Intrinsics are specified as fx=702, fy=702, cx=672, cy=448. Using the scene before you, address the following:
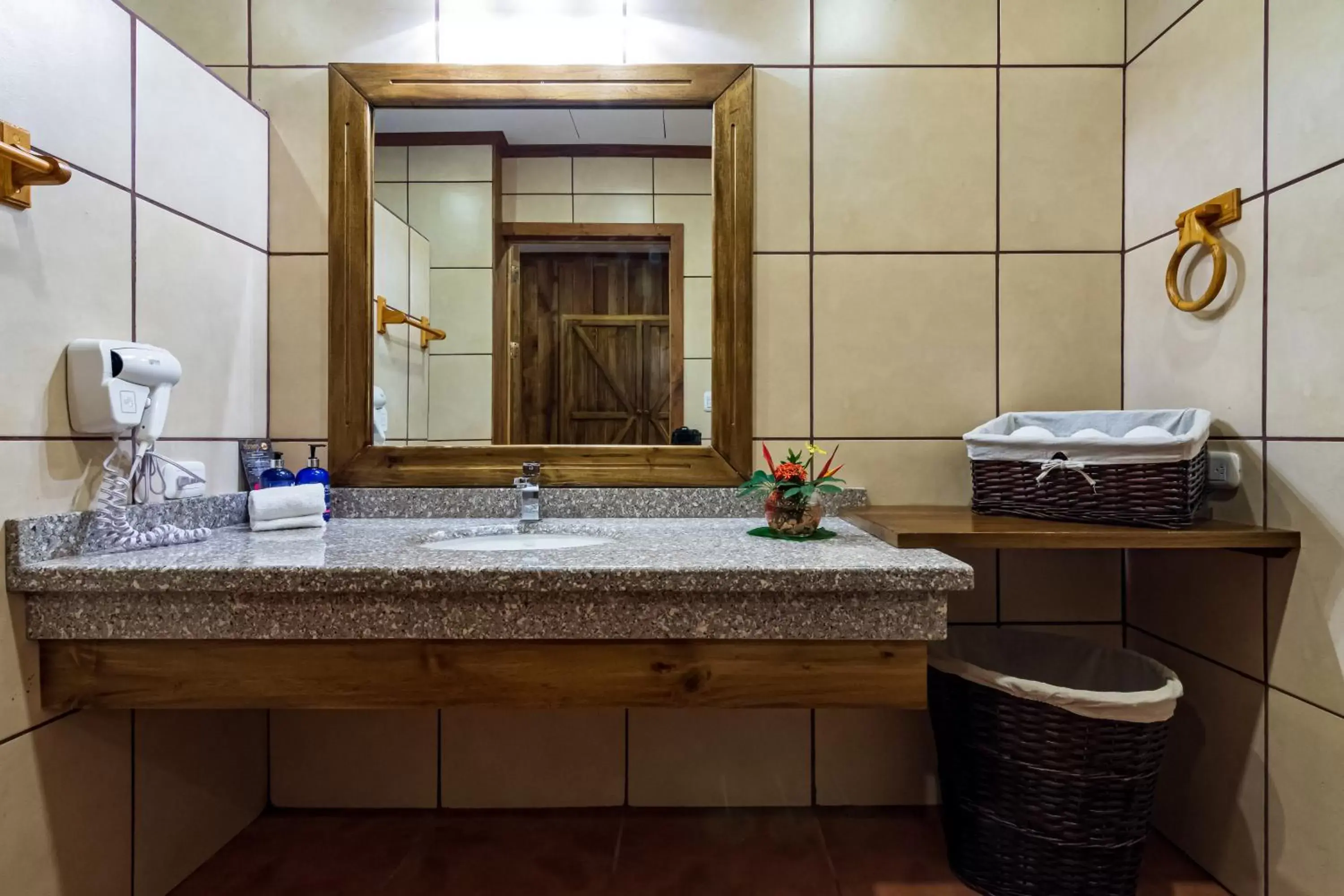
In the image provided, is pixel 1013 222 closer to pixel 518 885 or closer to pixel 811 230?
pixel 811 230

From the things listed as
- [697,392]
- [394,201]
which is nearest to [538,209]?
[394,201]

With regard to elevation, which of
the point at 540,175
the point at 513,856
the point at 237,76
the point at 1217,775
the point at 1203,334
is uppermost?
the point at 237,76

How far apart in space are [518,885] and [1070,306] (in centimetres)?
165

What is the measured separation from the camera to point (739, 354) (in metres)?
1.54

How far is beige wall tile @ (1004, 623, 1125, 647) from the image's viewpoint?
1582 millimetres

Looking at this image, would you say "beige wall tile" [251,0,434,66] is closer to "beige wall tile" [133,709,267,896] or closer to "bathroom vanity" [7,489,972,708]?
"bathroom vanity" [7,489,972,708]

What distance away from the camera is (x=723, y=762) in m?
1.56

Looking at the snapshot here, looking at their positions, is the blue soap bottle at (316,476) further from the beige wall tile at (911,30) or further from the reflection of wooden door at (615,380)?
the beige wall tile at (911,30)

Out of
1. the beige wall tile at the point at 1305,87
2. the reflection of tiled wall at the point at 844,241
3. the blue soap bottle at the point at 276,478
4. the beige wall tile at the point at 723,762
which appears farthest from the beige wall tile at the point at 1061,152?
the blue soap bottle at the point at 276,478

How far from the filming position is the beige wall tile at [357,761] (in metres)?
1.57

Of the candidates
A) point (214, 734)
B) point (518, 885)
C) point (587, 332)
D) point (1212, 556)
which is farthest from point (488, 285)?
point (1212, 556)

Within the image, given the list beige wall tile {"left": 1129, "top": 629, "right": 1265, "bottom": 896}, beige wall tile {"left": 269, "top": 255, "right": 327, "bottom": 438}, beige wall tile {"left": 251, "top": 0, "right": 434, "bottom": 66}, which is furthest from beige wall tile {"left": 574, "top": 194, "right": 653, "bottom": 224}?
beige wall tile {"left": 1129, "top": 629, "right": 1265, "bottom": 896}

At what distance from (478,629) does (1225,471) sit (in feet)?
4.30

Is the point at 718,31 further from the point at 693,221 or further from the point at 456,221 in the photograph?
Answer: the point at 456,221
